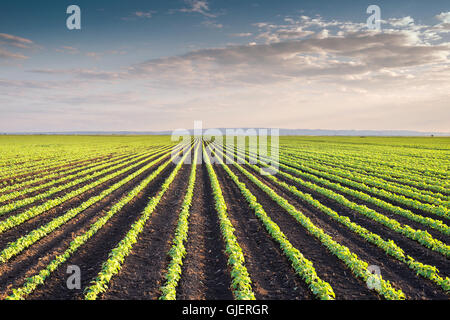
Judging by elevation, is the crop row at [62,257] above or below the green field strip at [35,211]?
below

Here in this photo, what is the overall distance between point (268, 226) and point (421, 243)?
5.28 m

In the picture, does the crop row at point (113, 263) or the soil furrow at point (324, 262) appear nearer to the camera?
the crop row at point (113, 263)

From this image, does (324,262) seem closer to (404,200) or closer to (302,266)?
(302,266)

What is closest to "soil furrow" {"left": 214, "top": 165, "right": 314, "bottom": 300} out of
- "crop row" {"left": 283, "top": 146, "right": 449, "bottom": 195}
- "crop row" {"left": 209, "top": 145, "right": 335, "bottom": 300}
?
"crop row" {"left": 209, "top": 145, "right": 335, "bottom": 300}

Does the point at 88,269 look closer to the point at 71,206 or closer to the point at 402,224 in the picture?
the point at 71,206

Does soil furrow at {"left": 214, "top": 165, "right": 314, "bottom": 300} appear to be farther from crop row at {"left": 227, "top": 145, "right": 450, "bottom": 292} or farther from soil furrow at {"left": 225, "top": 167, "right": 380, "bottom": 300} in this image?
crop row at {"left": 227, "top": 145, "right": 450, "bottom": 292}

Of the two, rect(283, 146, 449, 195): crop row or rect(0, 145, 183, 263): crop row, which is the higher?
rect(283, 146, 449, 195): crop row

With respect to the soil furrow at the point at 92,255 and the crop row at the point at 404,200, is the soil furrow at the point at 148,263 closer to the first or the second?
the soil furrow at the point at 92,255

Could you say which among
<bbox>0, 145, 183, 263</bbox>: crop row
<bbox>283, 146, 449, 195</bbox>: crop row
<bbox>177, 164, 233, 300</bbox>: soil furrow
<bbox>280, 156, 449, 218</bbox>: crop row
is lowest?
<bbox>177, 164, 233, 300</bbox>: soil furrow

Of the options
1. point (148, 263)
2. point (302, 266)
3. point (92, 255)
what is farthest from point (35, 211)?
point (302, 266)

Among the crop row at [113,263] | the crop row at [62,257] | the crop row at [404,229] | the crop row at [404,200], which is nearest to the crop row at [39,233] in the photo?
the crop row at [62,257]

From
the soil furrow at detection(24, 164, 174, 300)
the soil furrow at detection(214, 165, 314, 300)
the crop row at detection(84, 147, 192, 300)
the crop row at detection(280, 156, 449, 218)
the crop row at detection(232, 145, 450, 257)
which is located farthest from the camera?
the crop row at detection(280, 156, 449, 218)

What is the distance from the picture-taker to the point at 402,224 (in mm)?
11086
